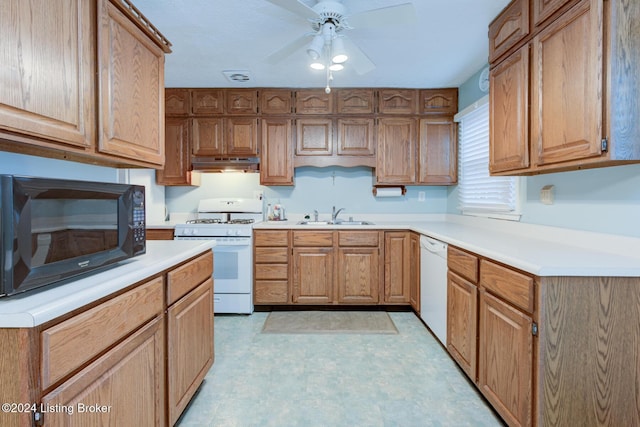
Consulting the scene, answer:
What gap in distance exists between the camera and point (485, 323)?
1.77 m

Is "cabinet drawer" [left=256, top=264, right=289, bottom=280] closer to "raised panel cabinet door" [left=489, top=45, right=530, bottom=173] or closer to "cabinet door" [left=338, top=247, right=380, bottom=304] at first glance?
"cabinet door" [left=338, top=247, right=380, bottom=304]

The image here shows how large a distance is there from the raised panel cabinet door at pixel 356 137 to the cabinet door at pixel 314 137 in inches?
4.4

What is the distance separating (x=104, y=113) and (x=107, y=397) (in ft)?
3.59

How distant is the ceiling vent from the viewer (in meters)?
3.05

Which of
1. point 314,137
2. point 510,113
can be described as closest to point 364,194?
point 314,137

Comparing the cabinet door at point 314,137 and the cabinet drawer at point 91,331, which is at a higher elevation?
the cabinet door at point 314,137

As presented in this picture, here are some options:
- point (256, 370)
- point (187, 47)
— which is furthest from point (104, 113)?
point (256, 370)

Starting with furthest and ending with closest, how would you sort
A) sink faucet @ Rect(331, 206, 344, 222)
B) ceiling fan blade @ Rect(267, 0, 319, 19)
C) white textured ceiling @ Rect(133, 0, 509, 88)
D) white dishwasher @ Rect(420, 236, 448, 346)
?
sink faucet @ Rect(331, 206, 344, 222), white dishwasher @ Rect(420, 236, 448, 346), white textured ceiling @ Rect(133, 0, 509, 88), ceiling fan blade @ Rect(267, 0, 319, 19)

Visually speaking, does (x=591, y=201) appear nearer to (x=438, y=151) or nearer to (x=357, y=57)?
(x=357, y=57)

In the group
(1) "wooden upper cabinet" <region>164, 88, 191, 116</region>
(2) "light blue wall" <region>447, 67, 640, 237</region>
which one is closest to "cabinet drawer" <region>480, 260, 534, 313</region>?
(2) "light blue wall" <region>447, 67, 640, 237</region>

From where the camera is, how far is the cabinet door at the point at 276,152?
349cm

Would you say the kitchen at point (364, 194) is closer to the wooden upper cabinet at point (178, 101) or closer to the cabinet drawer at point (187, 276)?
the wooden upper cabinet at point (178, 101)

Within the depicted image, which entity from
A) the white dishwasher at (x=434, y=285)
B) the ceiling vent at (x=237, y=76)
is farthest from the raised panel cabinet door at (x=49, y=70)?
→ the white dishwasher at (x=434, y=285)

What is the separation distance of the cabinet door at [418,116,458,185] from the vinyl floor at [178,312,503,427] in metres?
1.64
